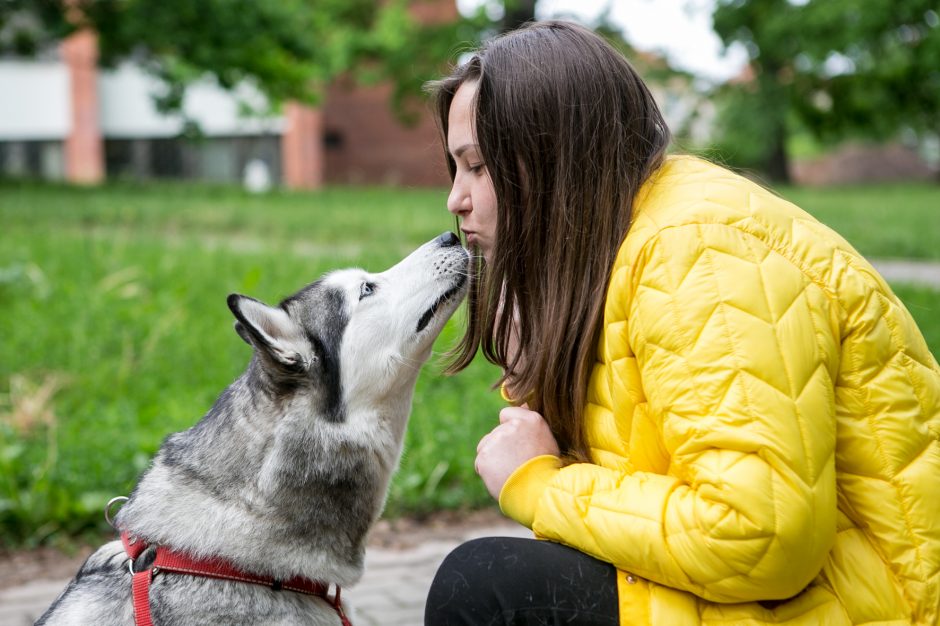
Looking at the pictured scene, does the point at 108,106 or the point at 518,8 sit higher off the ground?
the point at 518,8

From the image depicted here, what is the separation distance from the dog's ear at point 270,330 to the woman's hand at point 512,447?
0.60 meters

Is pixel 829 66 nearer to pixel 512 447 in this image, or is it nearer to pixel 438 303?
pixel 438 303

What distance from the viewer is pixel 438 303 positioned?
2.89 m

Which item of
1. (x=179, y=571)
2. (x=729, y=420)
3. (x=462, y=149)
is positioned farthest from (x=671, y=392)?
(x=179, y=571)

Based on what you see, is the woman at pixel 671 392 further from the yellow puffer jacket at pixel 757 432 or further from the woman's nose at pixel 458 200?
the woman's nose at pixel 458 200

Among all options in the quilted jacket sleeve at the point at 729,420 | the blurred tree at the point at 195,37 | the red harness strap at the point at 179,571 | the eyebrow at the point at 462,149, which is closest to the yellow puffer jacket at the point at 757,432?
the quilted jacket sleeve at the point at 729,420

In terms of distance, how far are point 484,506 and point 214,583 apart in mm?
2777

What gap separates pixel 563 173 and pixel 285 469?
1.11 metres

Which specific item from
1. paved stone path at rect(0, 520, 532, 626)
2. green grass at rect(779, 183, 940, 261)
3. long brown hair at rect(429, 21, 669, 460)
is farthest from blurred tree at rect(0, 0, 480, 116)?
long brown hair at rect(429, 21, 669, 460)

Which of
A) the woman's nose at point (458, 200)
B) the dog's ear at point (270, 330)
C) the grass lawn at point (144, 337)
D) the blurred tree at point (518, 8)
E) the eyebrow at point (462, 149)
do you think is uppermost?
the blurred tree at point (518, 8)

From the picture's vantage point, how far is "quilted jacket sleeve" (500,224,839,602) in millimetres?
1905

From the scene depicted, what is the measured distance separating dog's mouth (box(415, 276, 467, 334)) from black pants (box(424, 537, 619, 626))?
2.46ft

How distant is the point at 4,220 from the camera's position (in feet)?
41.4

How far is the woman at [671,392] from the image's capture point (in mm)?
1935
